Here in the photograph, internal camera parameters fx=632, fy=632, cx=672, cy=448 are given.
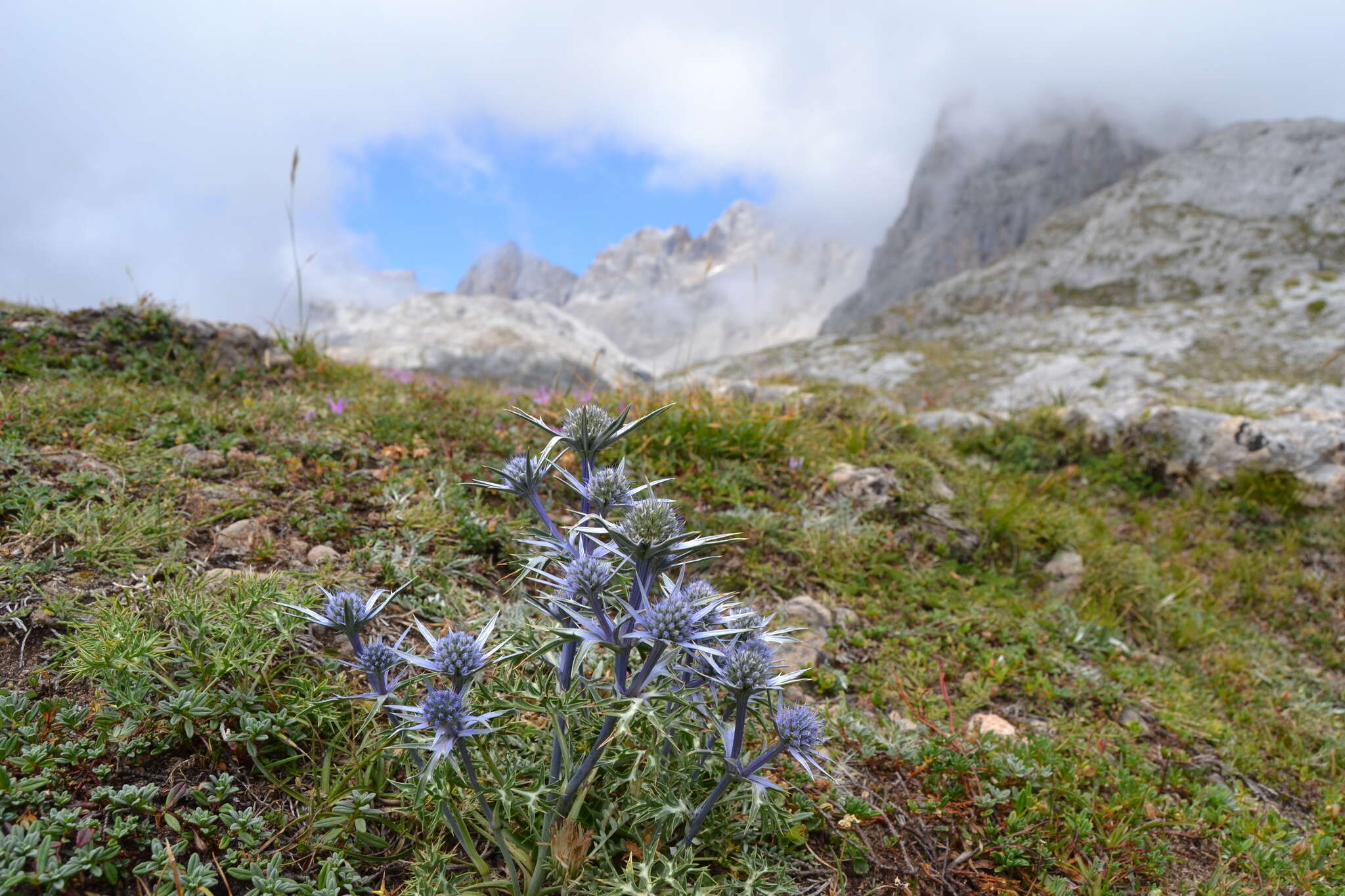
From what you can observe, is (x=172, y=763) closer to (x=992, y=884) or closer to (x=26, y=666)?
(x=26, y=666)

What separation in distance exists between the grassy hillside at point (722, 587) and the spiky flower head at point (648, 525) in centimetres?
82

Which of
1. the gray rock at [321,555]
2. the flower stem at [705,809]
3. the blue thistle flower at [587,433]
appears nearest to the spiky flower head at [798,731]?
the flower stem at [705,809]

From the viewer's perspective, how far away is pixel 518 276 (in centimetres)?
17962

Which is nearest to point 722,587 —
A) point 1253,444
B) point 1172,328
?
point 1253,444

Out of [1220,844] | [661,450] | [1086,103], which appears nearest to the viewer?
[1220,844]

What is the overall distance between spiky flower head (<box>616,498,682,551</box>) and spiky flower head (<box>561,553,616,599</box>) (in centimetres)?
12

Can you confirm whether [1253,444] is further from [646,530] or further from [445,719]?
[445,719]

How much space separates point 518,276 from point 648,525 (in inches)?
7472

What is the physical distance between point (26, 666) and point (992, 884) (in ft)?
12.0

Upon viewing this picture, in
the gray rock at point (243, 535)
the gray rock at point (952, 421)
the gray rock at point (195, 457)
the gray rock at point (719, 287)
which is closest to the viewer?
the gray rock at point (243, 535)

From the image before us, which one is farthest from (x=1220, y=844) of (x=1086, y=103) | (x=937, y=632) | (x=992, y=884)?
(x=1086, y=103)

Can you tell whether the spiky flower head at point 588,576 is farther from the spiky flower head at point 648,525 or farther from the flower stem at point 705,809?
the flower stem at point 705,809

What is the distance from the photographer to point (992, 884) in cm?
237

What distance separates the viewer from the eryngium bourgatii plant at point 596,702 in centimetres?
160
